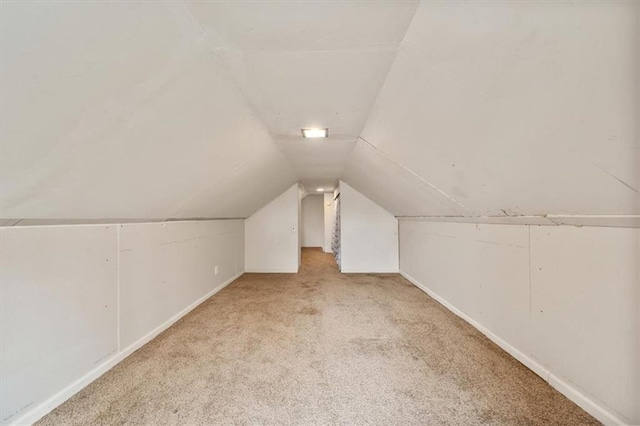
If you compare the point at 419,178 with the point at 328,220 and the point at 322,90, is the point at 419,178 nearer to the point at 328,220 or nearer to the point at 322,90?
the point at 322,90

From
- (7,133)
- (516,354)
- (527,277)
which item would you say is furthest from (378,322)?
(7,133)

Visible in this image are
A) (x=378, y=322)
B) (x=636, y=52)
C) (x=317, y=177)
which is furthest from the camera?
(x=317, y=177)

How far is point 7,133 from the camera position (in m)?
0.98

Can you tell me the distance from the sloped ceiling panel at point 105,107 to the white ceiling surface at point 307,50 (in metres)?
0.11

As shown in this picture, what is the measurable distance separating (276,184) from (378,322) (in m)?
2.61

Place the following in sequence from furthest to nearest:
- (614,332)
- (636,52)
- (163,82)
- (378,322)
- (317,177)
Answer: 1. (317,177)
2. (378,322)
3. (614,332)
4. (163,82)
5. (636,52)

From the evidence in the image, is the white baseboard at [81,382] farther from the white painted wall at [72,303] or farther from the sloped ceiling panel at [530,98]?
the sloped ceiling panel at [530,98]

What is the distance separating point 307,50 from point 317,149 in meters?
1.81

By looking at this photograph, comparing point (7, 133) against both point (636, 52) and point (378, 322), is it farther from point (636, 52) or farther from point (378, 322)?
point (378, 322)

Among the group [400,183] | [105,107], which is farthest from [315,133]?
[105,107]

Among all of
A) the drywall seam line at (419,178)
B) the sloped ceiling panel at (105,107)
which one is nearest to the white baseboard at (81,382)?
the sloped ceiling panel at (105,107)

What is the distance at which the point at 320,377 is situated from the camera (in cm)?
194

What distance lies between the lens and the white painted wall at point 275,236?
5699 millimetres

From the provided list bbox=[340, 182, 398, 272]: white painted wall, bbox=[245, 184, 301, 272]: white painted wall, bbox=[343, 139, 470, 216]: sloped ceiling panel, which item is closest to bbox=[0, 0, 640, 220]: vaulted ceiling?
bbox=[343, 139, 470, 216]: sloped ceiling panel
